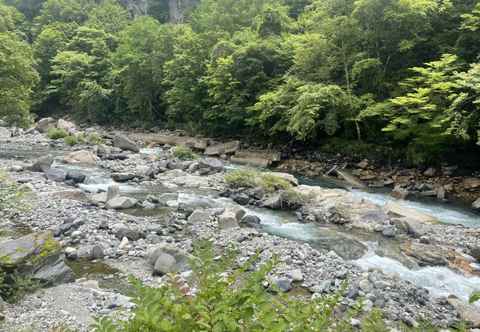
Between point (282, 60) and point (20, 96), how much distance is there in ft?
43.1

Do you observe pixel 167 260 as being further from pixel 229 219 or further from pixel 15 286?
pixel 229 219

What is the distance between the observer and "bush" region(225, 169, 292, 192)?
1318cm

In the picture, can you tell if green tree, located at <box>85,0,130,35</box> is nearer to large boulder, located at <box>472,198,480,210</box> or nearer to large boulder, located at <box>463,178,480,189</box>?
large boulder, located at <box>463,178,480,189</box>

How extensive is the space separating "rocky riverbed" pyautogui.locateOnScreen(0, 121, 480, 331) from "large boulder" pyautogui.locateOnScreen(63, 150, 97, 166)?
246cm

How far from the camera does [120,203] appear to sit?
1070 centimetres

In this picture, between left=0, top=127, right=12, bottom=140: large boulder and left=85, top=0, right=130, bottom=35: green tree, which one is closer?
left=0, top=127, right=12, bottom=140: large boulder

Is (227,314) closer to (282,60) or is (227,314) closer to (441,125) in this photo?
(441,125)

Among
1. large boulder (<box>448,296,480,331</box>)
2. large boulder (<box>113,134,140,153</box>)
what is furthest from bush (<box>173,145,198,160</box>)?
large boulder (<box>448,296,480,331</box>)

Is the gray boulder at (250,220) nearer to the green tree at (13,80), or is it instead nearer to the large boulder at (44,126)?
the green tree at (13,80)

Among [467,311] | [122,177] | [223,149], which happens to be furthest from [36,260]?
[223,149]

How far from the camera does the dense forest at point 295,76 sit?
15078mm

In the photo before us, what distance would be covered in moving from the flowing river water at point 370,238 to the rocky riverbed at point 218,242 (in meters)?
0.04

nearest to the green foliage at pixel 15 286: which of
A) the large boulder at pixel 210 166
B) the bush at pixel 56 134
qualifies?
the large boulder at pixel 210 166

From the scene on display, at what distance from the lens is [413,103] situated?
14.9 m
